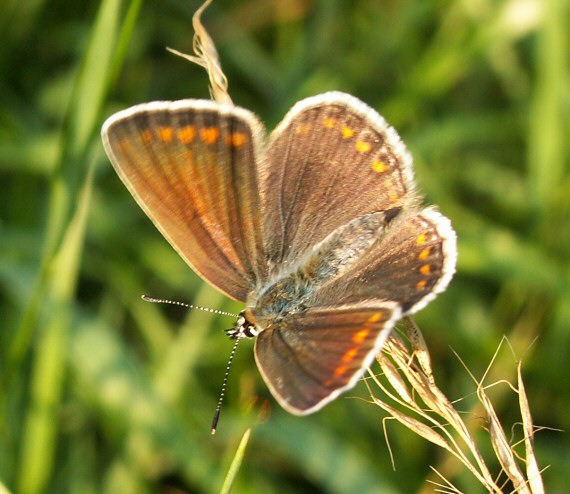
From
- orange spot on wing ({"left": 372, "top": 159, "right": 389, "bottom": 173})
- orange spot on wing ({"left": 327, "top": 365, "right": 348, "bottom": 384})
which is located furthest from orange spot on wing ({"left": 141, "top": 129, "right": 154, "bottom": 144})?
orange spot on wing ({"left": 327, "top": 365, "right": 348, "bottom": 384})

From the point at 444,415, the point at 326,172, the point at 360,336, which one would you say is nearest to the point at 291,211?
the point at 326,172

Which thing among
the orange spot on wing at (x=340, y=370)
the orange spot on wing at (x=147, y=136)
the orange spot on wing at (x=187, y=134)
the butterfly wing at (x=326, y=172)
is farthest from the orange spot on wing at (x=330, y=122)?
the orange spot on wing at (x=340, y=370)

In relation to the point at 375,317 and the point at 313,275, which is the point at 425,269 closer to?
the point at 375,317

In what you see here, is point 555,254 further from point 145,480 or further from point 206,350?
point 145,480

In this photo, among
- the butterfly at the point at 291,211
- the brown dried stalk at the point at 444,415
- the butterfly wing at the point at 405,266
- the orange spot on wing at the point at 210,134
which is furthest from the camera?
the orange spot on wing at the point at 210,134

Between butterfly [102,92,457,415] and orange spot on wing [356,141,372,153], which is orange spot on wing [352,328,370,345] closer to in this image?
butterfly [102,92,457,415]

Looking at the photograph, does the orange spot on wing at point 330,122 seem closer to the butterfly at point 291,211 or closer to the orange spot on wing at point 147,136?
the butterfly at point 291,211

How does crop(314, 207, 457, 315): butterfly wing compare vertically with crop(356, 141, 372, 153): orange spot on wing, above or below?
below
